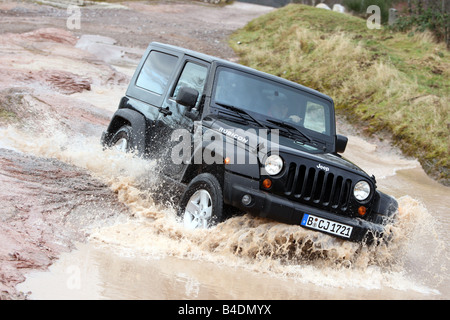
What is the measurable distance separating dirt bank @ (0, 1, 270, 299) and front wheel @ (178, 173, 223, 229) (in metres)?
0.90

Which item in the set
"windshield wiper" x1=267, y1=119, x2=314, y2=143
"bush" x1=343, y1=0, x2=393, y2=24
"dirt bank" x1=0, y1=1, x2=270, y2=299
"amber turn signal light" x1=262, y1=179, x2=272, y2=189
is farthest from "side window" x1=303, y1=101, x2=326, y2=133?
"bush" x1=343, y1=0, x2=393, y2=24

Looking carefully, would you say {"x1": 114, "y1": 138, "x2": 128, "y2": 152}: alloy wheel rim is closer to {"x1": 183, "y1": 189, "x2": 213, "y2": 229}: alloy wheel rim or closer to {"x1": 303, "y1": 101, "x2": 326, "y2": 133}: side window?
{"x1": 183, "y1": 189, "x2": 213, "y2": 229}: alloy wheel rim

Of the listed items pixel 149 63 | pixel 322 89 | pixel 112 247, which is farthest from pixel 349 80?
pixel 112 247

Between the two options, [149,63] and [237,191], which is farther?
[149,63]

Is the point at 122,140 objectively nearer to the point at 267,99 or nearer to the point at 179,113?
the point at 179,113

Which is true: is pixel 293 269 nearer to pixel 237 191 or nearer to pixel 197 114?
pixel 237 191

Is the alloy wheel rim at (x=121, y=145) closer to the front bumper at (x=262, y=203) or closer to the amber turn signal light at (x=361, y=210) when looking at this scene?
the front bumper at (x=262, y=203)

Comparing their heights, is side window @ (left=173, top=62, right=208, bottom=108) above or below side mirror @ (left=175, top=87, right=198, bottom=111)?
above

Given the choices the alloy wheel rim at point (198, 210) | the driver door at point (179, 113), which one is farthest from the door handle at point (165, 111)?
the alloy wheel rim at point (198, 210)

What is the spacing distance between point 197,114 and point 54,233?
180 cm

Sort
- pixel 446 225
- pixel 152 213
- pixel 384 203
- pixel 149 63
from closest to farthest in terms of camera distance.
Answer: pixel 384 203 → pixel 152 213 → pixel 149 63 → pixel 446 225

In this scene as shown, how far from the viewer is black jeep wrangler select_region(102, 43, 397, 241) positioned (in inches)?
225

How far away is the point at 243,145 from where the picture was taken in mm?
5984

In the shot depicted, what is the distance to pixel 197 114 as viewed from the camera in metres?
6.68
